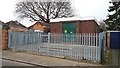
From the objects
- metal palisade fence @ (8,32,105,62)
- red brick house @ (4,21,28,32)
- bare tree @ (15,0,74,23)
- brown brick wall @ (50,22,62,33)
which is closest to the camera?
metal palisade fence @ (8,32,105,62)

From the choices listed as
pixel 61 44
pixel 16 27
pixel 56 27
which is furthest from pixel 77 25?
pixel 61 44

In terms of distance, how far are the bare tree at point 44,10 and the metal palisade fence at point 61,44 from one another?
109 feet

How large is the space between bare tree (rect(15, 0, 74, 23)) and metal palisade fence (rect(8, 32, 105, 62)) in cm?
3328

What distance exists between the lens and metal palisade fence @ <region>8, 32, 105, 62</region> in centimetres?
1309

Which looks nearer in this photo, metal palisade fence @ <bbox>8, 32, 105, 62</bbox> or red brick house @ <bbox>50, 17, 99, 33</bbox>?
metal palisade fence @ <bbox>8, 32, 105, 62</bbox>

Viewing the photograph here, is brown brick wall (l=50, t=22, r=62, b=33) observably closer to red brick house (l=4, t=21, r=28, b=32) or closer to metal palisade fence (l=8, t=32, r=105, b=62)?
red brick house (l=4, t=21, r=28, b=32)

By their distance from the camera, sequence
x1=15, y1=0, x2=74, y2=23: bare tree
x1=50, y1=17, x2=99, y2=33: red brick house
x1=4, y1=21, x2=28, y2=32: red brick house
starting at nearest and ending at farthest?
x1=4, y1=21, x2=28, y2=32: red brick house → x1=50, y1=17, x2=99, y2=33: red brick house → x1=15, y1=0, x2=74, y2=23: bare tree

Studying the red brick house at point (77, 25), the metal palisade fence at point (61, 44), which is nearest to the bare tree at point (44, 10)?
the red brick house at point (77, 25)

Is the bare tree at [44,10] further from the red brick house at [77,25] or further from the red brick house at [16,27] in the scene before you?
the red brick house at [77,25]

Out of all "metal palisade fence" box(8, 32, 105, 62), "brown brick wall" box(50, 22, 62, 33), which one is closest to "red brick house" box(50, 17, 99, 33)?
"brown brick wall" box(50, 22, 62, 33)

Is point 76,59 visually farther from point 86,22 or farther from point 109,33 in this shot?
point 86,22

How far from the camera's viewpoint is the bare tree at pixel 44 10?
4984 cm

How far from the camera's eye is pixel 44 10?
5000 cm

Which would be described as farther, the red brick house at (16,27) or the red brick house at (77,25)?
the red brick house at (77,25)
